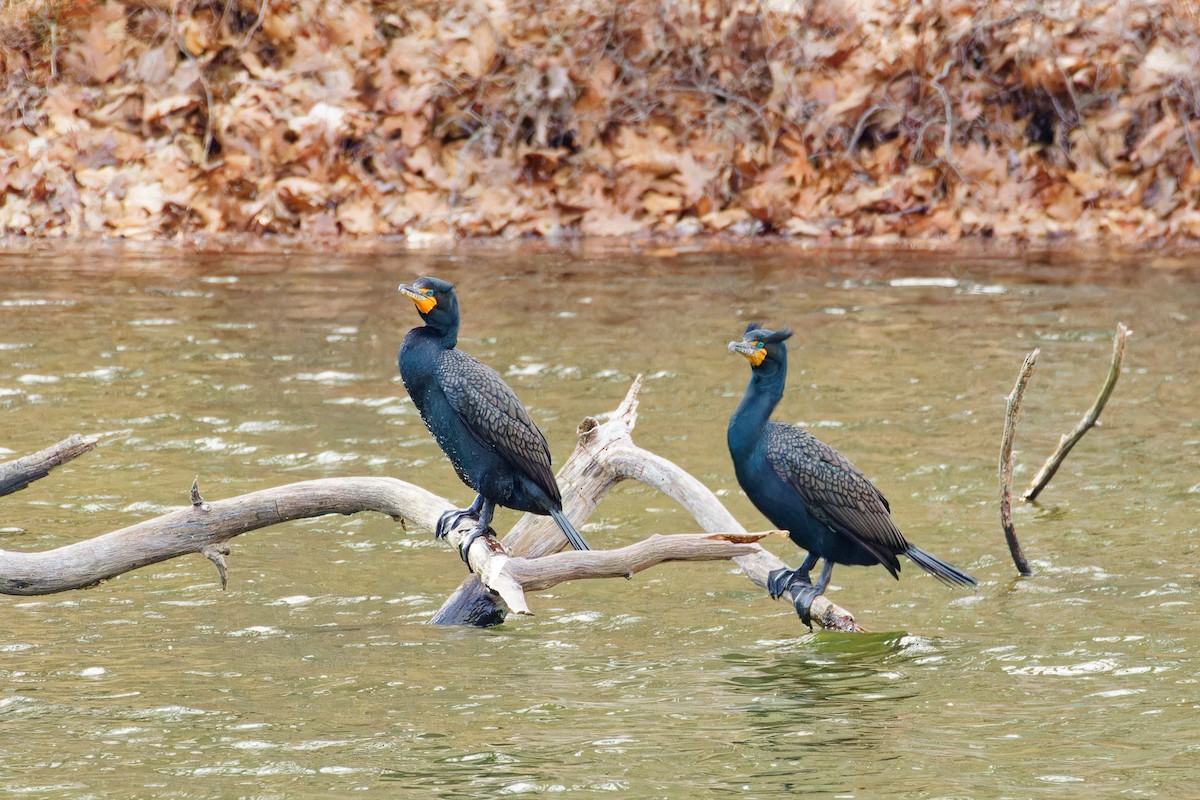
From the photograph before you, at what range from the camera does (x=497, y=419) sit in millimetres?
5711

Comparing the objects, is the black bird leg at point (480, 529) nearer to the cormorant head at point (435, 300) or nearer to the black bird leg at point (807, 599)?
the cormorant head at point (435, 300)

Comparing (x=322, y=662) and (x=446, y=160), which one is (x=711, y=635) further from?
(x=446, y=160)

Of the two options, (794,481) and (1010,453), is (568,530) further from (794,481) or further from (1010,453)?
(1010,453)

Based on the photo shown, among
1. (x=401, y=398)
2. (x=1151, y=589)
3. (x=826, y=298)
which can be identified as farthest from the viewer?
(x=826, y=298)

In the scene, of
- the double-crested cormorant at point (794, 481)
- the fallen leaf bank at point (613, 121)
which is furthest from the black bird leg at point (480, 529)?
the fallen leaf bank at point (613, 121)

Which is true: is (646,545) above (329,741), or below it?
above

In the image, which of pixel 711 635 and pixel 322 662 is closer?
pixel 322 662

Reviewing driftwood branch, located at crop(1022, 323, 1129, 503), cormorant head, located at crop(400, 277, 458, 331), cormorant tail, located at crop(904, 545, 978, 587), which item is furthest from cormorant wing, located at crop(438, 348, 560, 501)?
driftwood branch, located at crop(1022, 323, 1129, 503)

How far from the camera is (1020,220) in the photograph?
53.2ft

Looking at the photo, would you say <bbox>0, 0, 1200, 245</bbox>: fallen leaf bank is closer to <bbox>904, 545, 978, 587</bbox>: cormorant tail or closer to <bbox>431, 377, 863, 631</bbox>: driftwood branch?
<bbox>431, 377, 863, 631</bbox>: driftwood branch

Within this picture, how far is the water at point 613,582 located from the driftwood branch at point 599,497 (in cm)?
14

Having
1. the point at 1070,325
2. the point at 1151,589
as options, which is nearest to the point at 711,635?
the point at 1151,589

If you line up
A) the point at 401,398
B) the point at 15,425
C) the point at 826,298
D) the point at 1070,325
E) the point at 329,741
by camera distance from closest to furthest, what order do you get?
the point at 329,741, the point at 15,425, the point at 401,398, the point at 1070,325, the point at 826,298

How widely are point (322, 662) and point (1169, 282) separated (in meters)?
9.75
